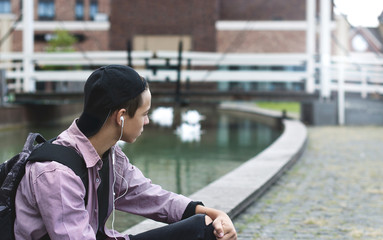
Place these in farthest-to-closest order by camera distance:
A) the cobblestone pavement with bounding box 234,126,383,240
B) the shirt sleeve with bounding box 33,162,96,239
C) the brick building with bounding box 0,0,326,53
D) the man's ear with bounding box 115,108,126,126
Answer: the brick building with bounding box 0,0,326,53
the cobblestone pavement with bounding box 234,126,383,240
the man's ear with bounding box 115,108,126,126
the shirt sleeve with bounding box 33,162,96,239

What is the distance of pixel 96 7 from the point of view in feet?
145

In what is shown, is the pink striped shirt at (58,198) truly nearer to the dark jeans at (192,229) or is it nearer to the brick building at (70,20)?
the dark jeans at (192,229)

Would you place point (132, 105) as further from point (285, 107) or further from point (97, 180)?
point (285, 107)

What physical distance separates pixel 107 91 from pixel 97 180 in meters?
0.32

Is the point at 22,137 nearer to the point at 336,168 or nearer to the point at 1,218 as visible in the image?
the point at 336,168

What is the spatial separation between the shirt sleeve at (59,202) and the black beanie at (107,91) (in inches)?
Answer: 7.9

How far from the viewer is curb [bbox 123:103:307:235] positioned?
14.4ft

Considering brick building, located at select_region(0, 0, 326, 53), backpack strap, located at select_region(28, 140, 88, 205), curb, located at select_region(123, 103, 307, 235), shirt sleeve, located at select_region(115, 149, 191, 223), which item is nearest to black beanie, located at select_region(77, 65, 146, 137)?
backpack strap, located at select_region(28, 140, 88, 205)

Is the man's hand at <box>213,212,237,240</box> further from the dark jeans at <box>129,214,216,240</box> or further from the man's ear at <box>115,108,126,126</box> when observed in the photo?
the man's ear at <box>115,108,126,126</box>

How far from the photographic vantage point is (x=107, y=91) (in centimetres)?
204

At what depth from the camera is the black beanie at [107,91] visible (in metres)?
2.04

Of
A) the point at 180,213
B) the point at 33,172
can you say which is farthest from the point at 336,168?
the point at 33,172

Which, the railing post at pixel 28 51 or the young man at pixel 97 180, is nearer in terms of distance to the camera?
the young man at pixel 97 180

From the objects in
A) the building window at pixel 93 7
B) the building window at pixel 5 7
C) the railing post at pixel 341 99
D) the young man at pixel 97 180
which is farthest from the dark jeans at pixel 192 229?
the building window at pixel 5 7
